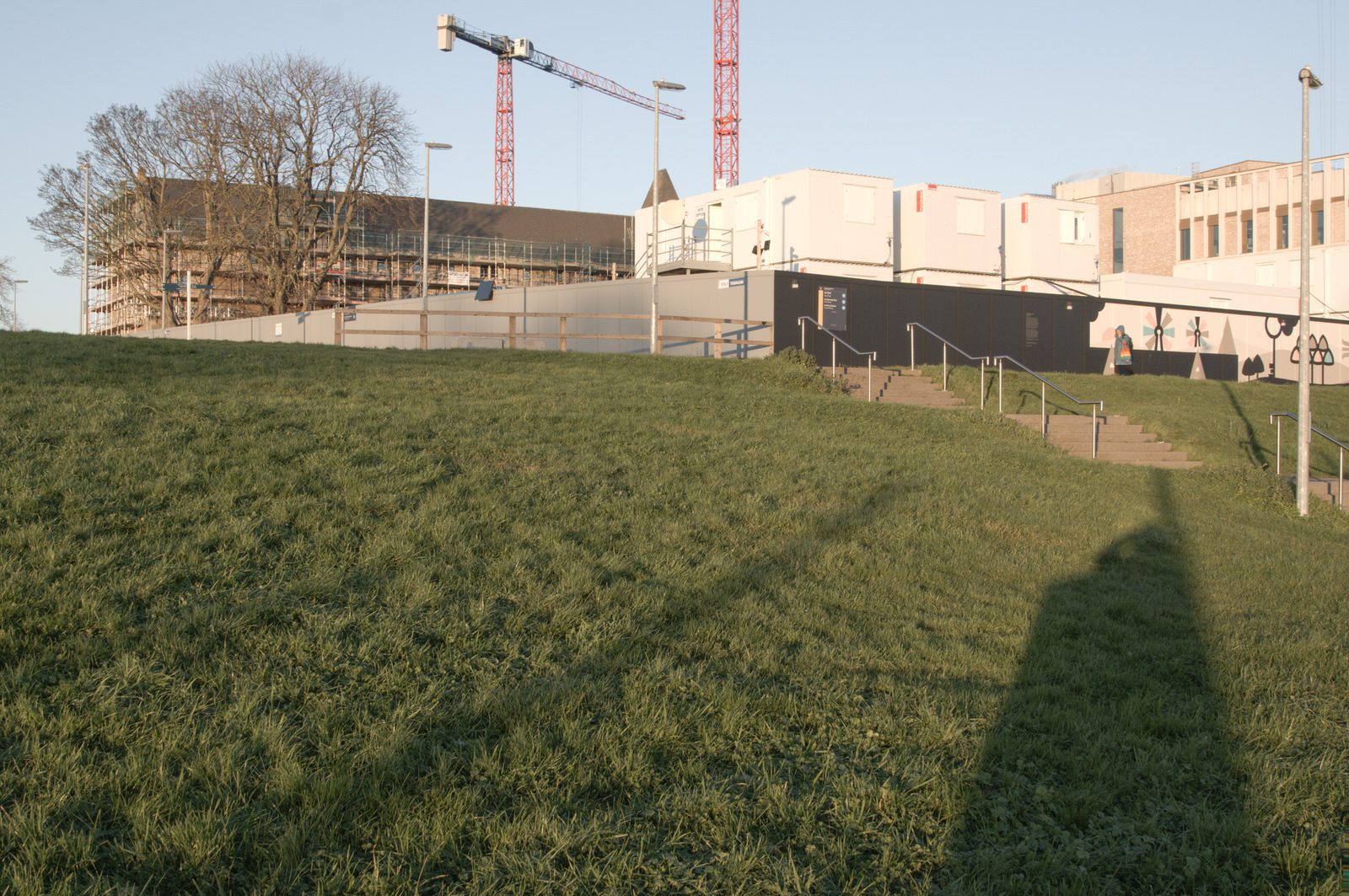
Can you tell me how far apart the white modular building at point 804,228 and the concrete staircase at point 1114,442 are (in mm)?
13582

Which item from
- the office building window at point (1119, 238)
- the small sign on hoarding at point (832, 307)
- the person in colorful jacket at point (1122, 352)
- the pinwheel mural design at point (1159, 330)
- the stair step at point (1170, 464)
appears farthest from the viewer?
the office building window at point (1119, 238)

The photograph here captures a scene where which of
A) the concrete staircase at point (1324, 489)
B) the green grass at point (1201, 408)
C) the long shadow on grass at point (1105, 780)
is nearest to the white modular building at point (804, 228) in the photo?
the green grass at point (1201, 408)

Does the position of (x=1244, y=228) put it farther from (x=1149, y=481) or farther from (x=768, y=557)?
(x=768, y=557)

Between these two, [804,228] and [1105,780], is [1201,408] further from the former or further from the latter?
[1105,780]

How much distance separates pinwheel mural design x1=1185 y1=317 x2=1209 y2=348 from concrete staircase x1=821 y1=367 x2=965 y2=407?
14.9 m

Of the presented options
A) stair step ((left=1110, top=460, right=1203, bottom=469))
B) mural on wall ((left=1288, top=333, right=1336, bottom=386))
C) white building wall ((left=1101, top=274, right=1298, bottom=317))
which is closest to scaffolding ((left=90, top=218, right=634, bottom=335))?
white building wall ((left=1101, top=274, right=1298, bottom=317))

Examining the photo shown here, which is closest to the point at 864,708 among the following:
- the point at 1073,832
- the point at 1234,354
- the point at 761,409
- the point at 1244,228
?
the point at 1073,832

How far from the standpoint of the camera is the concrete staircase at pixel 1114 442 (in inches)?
661

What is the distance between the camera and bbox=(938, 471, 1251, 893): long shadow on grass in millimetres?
3689

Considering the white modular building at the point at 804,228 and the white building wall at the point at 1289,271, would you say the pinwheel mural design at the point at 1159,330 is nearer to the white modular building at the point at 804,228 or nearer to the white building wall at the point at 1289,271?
the white modular building at the point at 804,228

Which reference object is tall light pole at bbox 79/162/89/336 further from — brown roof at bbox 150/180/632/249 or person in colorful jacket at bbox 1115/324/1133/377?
person in colorful jacket at bbox 1115/324/1133/377

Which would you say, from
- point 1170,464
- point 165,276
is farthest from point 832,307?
point 165,276

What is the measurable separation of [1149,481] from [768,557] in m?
8.31

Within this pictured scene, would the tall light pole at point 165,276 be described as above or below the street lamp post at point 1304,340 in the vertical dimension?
above
